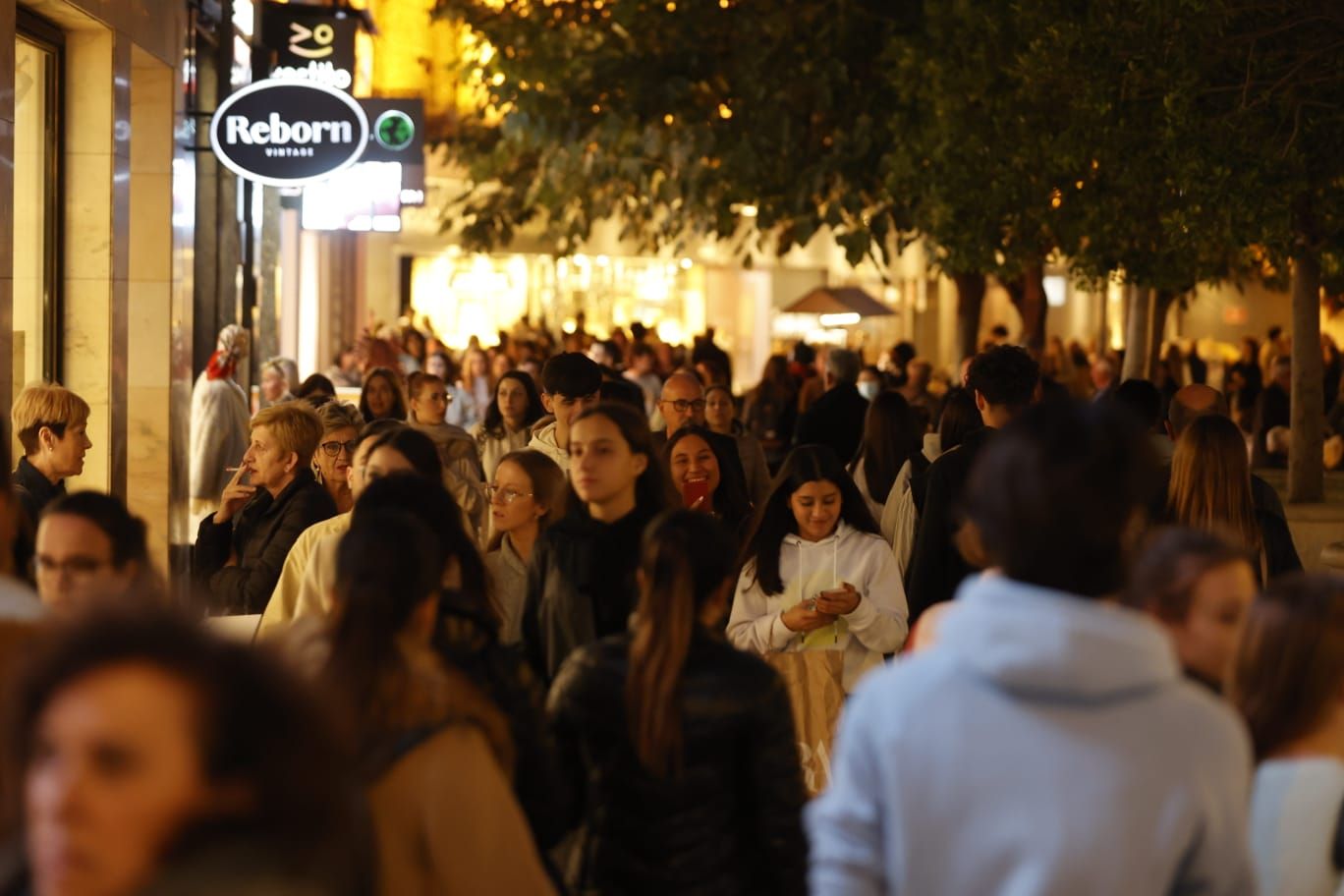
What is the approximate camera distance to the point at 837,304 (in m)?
33.4

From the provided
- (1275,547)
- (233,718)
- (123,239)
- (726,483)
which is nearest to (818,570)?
(1275,547)

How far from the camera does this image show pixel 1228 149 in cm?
1509

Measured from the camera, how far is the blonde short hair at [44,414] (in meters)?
8.53

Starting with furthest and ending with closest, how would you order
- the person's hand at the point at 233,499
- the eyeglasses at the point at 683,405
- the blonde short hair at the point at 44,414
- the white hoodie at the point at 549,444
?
the eyeglasses at the point at 683,405, the white hoodie at the point at 549,444, the person's hand at the point at 233,499, the blonde short hair at the point at 44,414

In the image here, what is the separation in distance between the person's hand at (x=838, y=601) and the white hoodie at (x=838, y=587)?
0.63ft

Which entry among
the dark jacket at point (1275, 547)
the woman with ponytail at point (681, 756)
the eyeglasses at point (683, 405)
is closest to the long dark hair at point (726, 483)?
the eyeglasses at point (683, 405)

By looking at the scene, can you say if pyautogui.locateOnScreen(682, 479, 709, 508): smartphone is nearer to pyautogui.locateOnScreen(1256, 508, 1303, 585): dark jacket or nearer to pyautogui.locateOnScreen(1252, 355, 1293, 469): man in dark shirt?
pyautogui.locateOnScreen(1256, 508, 1303, 585): dark jacket

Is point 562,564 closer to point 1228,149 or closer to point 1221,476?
point 1221,476

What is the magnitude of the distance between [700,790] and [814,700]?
8.43ft

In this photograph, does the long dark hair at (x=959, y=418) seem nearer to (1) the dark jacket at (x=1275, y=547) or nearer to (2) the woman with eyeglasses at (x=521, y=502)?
(1) the dark jacket at (x=1275, y=547)

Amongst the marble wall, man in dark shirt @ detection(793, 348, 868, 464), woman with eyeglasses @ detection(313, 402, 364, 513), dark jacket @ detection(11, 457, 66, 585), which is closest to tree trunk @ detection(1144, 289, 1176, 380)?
man in dark shirt @ detection(793, 348, 868, 464)

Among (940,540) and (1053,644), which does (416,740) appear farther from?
(940,540)

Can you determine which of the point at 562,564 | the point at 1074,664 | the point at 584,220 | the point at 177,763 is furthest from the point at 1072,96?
the point at 177,763

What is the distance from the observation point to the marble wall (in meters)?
12.8
